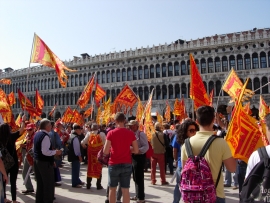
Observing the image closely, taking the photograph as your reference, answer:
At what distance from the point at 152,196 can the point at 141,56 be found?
125ft

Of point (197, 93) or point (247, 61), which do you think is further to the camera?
point (247, 61)

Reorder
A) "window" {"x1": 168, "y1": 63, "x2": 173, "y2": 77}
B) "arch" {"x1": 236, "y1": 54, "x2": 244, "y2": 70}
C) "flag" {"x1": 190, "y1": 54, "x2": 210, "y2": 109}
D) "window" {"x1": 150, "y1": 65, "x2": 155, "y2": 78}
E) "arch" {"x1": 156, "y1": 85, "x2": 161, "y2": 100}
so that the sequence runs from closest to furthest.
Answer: "flag" {"x1": 190, "y1": 54, "x2": 210, "y2": 109} → "arch" {"x1": 236, "y1": 54, "x2": 244, "y2": 70} → "window" {"x1": 168, "y1": 63, "x2": 173, "y2": 77} → "arch" {"x1": 156, "y1": 85, "x2": 161, "y2": 100} → "window" {"x1": 150, "y1": 65, "x2": 155, "y2": 78}

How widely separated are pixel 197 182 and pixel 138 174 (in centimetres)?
317

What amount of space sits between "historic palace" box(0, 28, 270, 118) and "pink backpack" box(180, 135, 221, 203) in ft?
115

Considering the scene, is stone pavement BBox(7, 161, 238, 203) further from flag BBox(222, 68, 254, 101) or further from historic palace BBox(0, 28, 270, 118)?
historic palace BBox(0, 28, 270, 118)

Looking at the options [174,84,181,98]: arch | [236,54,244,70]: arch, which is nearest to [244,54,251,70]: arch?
[236,54,244,70]: arch

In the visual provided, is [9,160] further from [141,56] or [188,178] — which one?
[141,56]

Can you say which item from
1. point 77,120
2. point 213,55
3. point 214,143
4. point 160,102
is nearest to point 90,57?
point 160,102

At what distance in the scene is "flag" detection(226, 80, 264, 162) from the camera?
13.9 feet

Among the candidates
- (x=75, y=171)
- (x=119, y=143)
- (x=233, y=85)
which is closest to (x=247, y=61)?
(x=233, y=85)

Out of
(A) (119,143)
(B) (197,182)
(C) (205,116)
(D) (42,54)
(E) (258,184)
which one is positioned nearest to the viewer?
(E) (258,184)

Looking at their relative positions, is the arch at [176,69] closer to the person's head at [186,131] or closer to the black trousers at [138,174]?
the black trousers at [138,174]

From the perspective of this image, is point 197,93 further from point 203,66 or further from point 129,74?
point 129,74

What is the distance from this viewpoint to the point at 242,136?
168 inches
